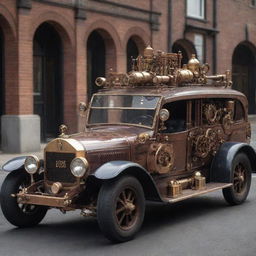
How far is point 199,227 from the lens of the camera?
25.4ft

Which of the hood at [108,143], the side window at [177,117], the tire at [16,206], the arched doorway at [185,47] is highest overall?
the arched doorway at [185,47]

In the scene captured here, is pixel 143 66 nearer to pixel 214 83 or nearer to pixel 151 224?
pixel 214 83

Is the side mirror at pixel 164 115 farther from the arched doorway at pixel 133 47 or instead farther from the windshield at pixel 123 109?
the arched doorway at pixel 133 47

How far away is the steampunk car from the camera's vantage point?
7.05m

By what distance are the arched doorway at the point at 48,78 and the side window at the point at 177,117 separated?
1133 cm

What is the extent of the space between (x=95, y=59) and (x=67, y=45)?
8.67 ft

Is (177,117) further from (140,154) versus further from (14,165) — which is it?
(14,165)

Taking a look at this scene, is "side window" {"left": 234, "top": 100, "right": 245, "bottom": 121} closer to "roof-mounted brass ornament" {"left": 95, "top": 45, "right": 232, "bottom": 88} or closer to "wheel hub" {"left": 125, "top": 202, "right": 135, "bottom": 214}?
"roof-mounted brass ornament" {"left": 95, "top": 45, "right": 232, "bottom": 88}

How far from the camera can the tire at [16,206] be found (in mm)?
7609

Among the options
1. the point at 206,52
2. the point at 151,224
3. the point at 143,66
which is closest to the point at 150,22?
the point at 206,52

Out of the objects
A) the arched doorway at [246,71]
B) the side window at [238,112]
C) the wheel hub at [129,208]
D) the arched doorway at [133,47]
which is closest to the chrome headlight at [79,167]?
the wheel hub at [129,208]

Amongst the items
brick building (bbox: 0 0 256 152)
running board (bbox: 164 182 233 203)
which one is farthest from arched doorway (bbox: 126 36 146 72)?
running board (bbox: 164 182 233 203)

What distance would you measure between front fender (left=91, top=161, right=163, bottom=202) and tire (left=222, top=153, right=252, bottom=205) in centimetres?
184

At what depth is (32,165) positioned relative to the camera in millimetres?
7504
